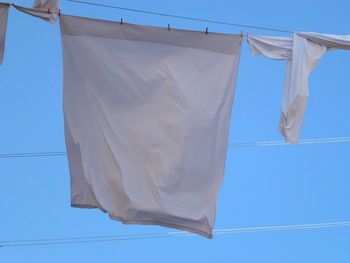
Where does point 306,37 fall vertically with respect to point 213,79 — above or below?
above

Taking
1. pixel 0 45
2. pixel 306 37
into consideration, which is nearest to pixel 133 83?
pixel 0 45

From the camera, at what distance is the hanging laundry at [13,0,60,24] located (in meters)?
4.68

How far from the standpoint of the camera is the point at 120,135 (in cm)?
491

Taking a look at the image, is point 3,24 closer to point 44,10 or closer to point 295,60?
point 44,10

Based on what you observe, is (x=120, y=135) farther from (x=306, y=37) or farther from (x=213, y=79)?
(x=306, y=37)

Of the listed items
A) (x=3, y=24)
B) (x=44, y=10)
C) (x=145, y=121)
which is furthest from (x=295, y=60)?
(x=3, y=24)

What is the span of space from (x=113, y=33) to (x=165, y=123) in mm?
839

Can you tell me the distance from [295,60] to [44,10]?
2104 millimetres

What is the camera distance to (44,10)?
4.72 m

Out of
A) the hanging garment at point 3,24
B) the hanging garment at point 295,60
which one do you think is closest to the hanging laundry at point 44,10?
the hanging garment at point 3,24

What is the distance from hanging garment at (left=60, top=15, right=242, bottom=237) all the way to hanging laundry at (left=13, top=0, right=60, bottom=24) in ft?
0.42

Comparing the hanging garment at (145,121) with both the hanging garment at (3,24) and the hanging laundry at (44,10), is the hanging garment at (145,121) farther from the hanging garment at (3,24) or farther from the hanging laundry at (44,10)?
the hanging garment at (3,24)

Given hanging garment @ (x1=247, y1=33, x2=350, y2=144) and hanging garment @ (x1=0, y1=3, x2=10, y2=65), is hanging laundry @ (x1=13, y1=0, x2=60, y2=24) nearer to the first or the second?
hanging garment @ (x1=0, y1=3, x2=10, y2=65)

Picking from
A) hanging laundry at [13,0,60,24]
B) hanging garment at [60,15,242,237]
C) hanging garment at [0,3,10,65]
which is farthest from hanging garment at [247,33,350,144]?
hanging garment at [0,3,10,65]
